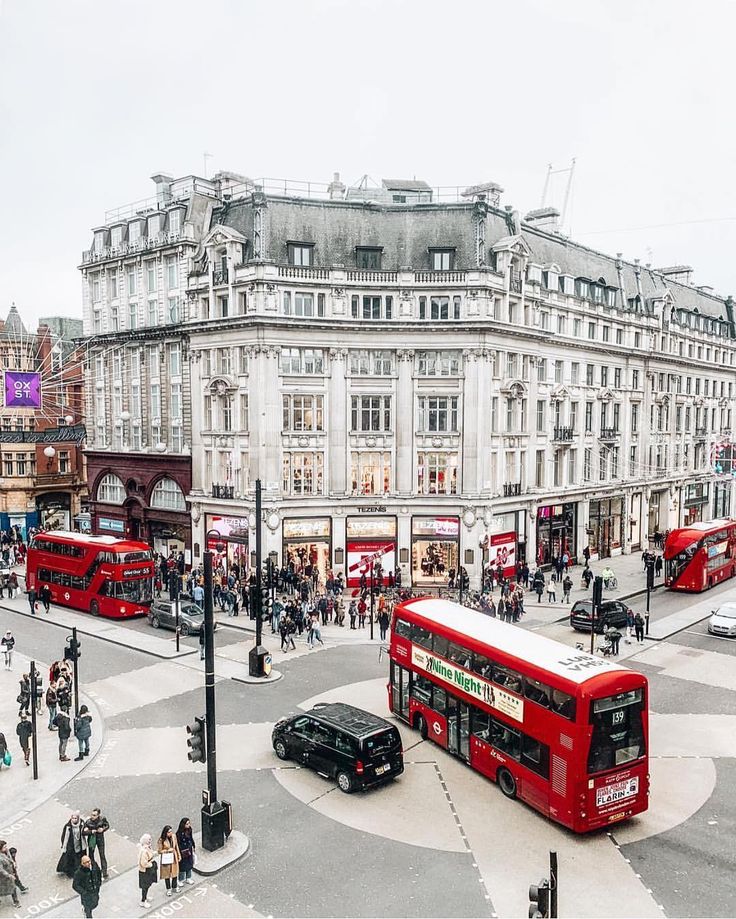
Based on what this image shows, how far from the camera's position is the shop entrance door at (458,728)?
67.1 feet

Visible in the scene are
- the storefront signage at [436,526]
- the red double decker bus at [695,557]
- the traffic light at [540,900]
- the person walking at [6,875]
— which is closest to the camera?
the traffic light at [540,900]

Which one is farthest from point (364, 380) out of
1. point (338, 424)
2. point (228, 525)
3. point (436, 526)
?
point (228, 525)

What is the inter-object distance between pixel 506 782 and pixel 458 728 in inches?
87.5

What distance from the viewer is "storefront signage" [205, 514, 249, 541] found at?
45031mm

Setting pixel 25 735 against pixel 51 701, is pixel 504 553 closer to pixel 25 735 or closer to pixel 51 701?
pixel 51 701

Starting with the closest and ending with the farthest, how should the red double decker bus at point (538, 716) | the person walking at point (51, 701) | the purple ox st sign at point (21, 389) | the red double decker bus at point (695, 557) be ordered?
the red double decker bus at point (538, 716)
the person walking at point (51, 701)
the purple ox st sign at point (21, 389)
the red double decker bus at point (695, 557)

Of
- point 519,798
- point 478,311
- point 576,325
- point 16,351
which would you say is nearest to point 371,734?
point 519,798

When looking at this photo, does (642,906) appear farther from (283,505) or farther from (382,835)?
(283,505)

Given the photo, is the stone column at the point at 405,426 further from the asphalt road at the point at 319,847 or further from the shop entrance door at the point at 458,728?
the shop entrance door at the point at 458,728

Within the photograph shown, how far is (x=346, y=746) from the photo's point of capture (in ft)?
63.2

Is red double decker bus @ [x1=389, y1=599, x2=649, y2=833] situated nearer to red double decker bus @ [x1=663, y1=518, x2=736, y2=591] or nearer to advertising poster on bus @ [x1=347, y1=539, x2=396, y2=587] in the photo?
advertising poster on bus @ [x1=347, y1=539, x2=396, y2=587]

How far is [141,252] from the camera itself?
51.7 m

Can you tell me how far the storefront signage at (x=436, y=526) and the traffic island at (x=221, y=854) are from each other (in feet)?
95.2

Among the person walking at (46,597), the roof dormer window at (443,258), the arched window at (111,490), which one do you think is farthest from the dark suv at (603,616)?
the arched window at (111,490)
